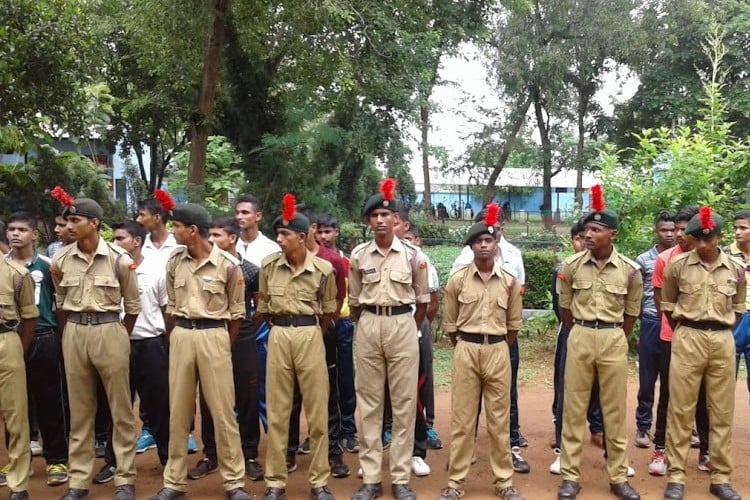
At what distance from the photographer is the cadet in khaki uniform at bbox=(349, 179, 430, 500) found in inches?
181

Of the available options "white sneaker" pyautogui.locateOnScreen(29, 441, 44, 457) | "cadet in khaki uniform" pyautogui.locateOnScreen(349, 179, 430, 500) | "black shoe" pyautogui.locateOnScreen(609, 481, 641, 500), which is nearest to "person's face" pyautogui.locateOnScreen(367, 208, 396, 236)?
"cadet in khaki uniform" pyautogui.locateOnScreen(349, 179, 430, 500)

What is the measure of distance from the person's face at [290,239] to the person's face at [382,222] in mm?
495

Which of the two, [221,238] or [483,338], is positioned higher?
[221,238]

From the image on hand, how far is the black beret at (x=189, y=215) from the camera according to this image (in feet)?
14.7

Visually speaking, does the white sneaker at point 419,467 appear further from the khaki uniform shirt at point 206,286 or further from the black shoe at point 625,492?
the khaki uniform shirt at point 206,286

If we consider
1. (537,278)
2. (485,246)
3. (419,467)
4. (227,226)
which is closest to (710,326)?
(485,246)

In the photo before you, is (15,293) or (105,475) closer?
(15,293)

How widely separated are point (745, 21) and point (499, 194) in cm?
1529

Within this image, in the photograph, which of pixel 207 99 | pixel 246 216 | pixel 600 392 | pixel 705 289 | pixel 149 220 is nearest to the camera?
pixel 705 289

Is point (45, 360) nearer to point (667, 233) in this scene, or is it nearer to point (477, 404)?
point (477, 404)

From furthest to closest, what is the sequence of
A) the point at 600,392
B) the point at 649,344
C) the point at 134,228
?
1. the point at 649,344
2. the point at 134,228
3. the point at 600,392

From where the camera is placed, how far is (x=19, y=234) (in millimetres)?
4855

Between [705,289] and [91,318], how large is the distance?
397 centimetres

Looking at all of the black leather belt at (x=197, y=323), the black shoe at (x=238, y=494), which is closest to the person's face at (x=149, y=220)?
the black leather belt at (x=197, y=323)
